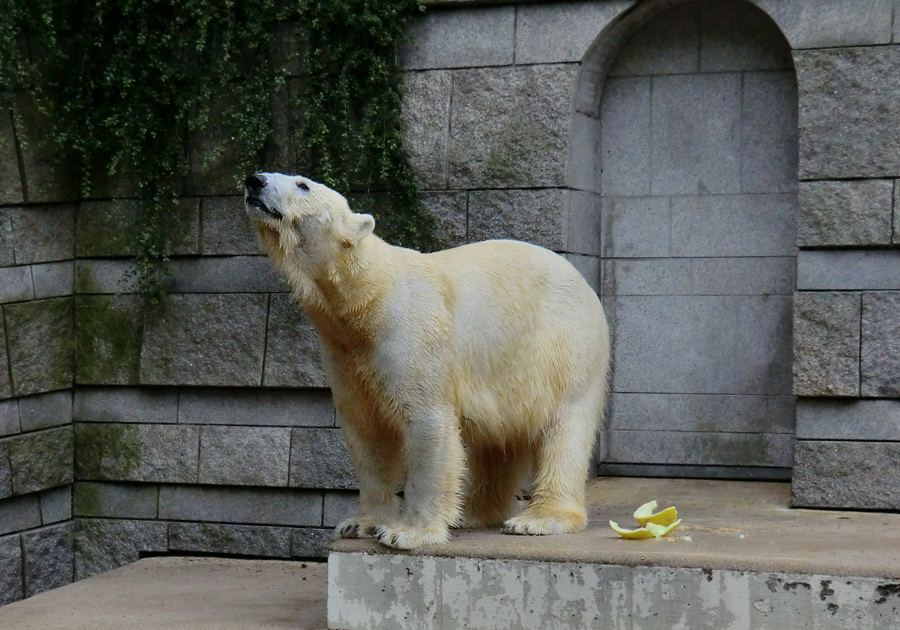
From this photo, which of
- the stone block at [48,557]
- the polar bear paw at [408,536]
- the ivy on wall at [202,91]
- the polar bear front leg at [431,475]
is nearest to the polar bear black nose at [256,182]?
the polar bear front leg at [431,475]

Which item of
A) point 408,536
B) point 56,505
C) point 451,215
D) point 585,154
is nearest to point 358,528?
point 408,536

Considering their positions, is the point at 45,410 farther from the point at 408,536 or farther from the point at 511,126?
the point at 408,536

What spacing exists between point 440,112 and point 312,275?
2326mm

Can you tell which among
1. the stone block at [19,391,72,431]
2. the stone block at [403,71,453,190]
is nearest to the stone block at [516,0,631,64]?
the stone block at [403,71,453,190]

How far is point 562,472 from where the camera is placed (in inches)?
192

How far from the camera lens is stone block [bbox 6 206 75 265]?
674cm

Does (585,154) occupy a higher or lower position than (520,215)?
higher

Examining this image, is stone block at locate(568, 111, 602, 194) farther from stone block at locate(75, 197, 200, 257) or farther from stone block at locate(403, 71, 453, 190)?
stone block at locate(75, 197, 200, 257)

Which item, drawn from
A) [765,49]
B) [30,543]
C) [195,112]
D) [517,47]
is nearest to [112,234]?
[195,112]

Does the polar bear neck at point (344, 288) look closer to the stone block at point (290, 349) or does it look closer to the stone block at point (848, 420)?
the stone block at point (290, 349)

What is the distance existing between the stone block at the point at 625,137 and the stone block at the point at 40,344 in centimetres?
312

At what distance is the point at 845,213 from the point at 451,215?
1956 millimetres

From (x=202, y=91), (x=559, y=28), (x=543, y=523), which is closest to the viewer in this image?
(x=543, y=523)

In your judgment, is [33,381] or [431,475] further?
[33,381]
